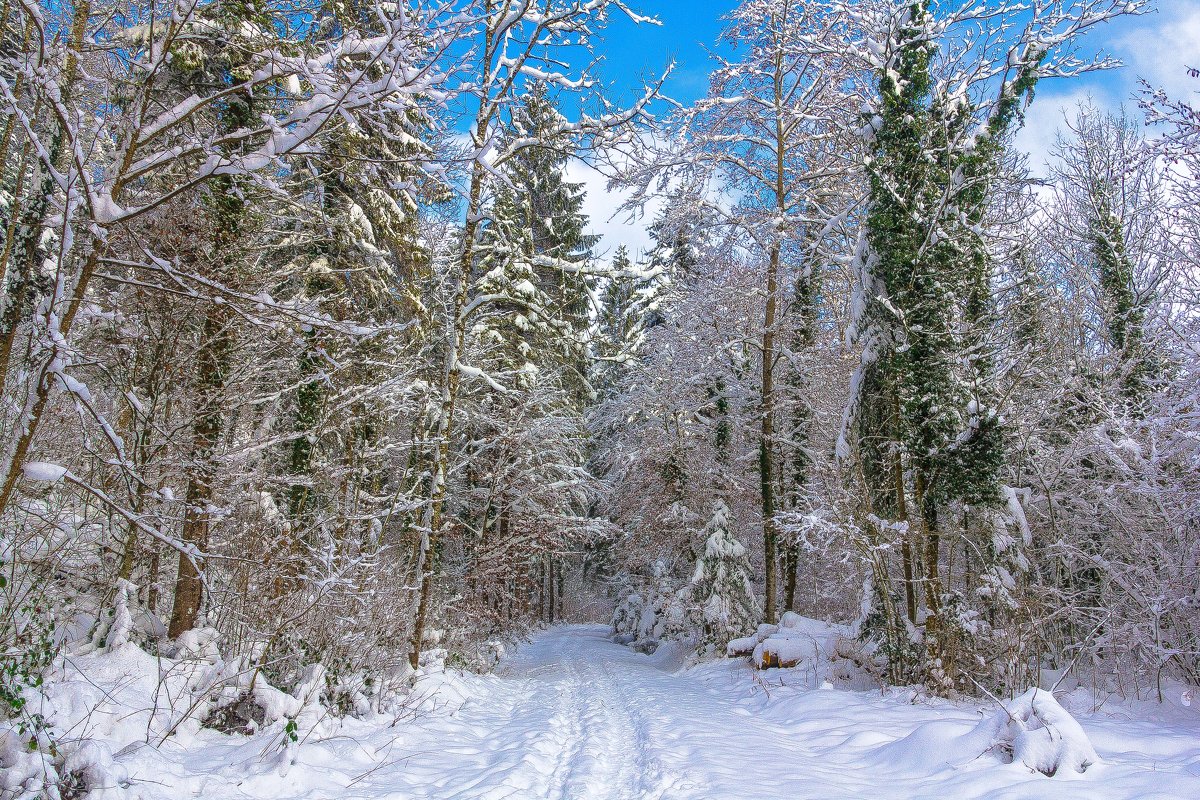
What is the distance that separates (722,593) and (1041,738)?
36.2 feet

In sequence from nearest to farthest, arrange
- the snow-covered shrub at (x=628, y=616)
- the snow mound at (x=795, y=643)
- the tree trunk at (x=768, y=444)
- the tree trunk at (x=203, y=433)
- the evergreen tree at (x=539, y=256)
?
the tree trunk at (x=203, y=433) < the evergreen tree at (x=539, y=256) < the snow mound at (x=795, y=643) < the tree trunk at (x=768, y=444) < the snow-covered shrub at (x=628, y=616)

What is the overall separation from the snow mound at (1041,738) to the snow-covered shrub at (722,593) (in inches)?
409

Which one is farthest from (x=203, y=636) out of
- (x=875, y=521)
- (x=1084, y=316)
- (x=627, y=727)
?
(x=1084, y=316)

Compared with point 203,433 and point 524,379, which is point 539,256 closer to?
point 203,433

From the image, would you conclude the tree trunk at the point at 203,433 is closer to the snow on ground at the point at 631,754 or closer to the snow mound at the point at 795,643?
the snow on ground at the point at 631,754

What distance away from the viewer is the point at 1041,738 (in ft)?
15.2

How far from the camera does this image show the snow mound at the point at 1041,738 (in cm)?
450

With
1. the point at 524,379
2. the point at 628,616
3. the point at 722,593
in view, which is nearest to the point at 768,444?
the point at 722,593

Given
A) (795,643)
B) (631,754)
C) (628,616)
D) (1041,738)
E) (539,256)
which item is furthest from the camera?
(628,616)

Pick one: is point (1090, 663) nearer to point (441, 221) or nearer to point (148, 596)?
point (148, 596)

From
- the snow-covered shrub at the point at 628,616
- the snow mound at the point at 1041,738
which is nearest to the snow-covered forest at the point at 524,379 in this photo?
the snow mound at the point at 1041,738

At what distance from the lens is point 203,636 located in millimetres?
6789

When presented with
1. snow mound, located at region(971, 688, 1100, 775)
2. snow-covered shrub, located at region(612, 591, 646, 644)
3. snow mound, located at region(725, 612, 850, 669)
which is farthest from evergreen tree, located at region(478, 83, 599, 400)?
snow-covered shrub, located at region(612, 591, 646, 644)

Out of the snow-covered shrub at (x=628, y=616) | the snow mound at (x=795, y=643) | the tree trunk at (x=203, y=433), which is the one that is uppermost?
the tree trunk at (x=203, y=433)
